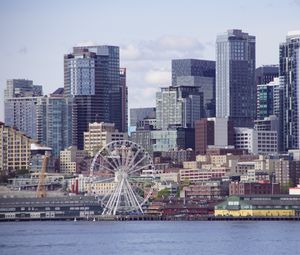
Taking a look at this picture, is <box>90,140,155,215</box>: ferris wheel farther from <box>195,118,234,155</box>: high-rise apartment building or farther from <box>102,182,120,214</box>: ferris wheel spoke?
<box>195,118,234,155</box>: high-rise apartment building

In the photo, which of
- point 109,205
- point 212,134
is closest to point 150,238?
point 109,205

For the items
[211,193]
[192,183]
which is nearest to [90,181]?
[211,193]

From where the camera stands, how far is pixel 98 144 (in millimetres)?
185875

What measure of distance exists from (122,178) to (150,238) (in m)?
25.2

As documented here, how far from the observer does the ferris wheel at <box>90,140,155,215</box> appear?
408 feet

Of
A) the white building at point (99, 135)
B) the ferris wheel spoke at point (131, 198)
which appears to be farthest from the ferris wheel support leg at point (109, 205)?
the white building at point (99, 135)

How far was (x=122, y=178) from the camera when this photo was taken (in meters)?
124

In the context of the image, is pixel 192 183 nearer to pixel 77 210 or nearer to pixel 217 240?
pixel 77 210

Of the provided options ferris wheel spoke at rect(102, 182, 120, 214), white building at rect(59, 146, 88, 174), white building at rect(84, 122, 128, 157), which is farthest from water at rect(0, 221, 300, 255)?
white building at rect(84, 122, 128, 157)

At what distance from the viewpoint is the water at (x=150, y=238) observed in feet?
284

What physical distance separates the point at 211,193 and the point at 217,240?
5609cm

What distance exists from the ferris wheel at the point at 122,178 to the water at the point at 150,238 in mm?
3079

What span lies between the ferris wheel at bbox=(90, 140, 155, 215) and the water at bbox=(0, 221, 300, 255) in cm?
308

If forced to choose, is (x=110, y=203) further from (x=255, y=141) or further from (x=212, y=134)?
(x=255, y=141)
